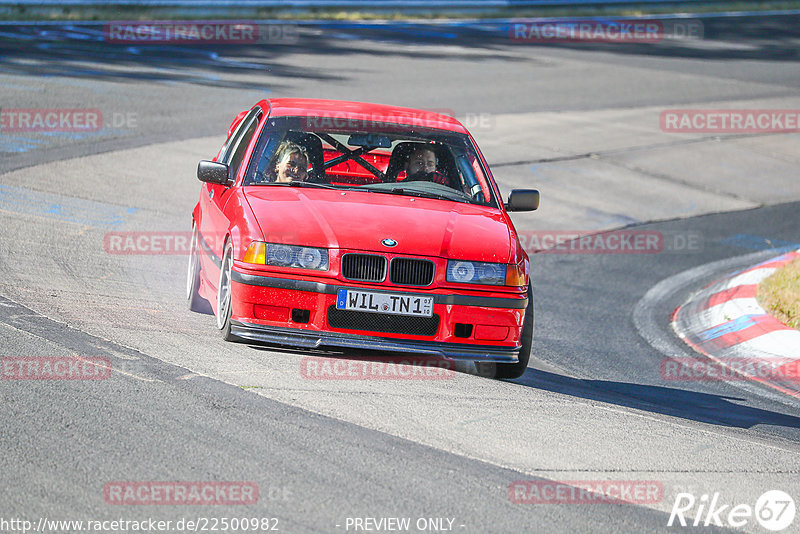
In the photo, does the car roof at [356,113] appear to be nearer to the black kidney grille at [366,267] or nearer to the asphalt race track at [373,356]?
the asphalt race track at [373,356]

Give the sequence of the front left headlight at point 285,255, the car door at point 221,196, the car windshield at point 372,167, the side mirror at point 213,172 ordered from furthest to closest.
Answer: the car windshield at point 372,167 → the side mirror at point 213,172 → the car door at point 221,196 → the front left headlight at point 285,255

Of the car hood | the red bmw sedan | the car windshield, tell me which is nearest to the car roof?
the car windshield

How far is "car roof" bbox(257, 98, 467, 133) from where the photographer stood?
25.1ft

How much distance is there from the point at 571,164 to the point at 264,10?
12.4 meters

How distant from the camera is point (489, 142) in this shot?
1611 cm

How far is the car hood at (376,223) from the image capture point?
20.4 ft

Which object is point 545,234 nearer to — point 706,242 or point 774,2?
point 706,242

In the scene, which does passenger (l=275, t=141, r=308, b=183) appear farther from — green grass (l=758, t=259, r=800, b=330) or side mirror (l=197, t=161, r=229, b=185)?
green grass (l=758, t=259, r=800, b=330)

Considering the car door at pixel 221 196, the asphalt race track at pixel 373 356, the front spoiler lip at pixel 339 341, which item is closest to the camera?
the asphalt race track at pixel 373 356

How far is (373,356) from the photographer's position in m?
6.50

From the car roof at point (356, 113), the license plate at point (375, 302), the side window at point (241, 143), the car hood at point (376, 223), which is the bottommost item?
the license plate at point (375, 302)

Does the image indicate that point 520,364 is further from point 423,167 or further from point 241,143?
point 241,143

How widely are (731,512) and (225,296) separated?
3210 millimetres

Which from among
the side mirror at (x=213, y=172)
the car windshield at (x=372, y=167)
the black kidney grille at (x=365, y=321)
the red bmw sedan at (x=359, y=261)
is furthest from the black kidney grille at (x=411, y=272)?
the side mirror at (x=213, y=172)
